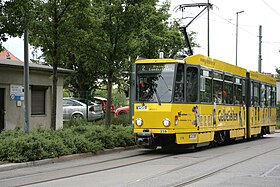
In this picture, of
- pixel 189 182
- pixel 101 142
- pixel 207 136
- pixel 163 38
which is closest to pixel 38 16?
pixel 101 142

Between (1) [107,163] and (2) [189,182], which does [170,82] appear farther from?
(2) [189,182]

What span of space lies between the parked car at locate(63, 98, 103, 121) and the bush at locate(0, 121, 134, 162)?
9.79m

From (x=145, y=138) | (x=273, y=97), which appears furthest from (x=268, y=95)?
(x=145, y=138)

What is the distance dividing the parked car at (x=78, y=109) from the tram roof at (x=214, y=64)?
426 inches

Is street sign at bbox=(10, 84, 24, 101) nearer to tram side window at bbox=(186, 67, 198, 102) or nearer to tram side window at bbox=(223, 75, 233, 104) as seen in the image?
tram side window at bbox=(186, 67, 198, 102)

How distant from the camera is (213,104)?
741 inches

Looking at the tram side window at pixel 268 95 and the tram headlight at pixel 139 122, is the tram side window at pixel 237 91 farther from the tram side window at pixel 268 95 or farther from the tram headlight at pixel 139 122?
the tram headlight at pixel 139 122

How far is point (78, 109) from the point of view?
29750 millimetres

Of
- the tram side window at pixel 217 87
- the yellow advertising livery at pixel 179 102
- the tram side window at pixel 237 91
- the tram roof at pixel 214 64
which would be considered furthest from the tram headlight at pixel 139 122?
the tram side window at pixel 237 91

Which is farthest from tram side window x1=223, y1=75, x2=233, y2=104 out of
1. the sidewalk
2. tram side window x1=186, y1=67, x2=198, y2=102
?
the sidewalk

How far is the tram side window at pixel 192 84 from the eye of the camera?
55.9 feet

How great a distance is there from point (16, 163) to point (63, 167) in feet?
4.36

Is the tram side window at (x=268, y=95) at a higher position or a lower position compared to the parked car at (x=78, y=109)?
higher

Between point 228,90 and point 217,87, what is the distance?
147 centimetres
